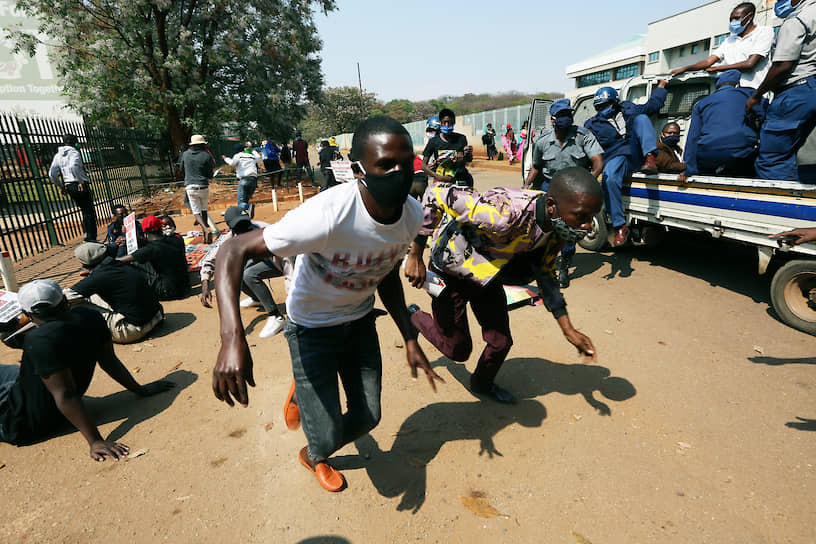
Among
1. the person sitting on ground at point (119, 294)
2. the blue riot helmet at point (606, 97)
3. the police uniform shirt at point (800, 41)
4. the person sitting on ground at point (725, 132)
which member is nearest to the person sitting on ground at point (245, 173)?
the person sitting on ground at point (119, 294)

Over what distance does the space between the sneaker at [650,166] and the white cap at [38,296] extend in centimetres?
601

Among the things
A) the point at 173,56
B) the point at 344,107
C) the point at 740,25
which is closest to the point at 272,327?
the point at 740,25

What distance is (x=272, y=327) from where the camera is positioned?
452 cm

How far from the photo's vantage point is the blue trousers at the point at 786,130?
150 inches

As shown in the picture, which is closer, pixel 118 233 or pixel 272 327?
pixel 272 327

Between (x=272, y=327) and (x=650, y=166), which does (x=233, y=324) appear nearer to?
(x=272, y=327)

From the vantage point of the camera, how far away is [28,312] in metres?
2.76

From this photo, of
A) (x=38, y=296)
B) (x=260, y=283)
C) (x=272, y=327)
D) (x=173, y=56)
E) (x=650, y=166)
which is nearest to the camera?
(x=38, y=296)

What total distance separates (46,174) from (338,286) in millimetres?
9893

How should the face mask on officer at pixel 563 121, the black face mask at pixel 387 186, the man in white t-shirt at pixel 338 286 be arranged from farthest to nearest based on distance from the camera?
the face mask on officer at pixel 563 121, the black face mask at pixel 387 186, the man in white t-shirt at pixel 338 286

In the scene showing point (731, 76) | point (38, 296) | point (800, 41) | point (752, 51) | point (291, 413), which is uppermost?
point (752, 51)

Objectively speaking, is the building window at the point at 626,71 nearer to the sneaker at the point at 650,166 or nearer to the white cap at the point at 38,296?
the sneaker at the point at 650,166

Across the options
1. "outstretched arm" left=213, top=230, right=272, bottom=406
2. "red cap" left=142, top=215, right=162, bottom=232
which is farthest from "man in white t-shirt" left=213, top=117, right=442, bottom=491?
"red cap" left=142, top=215, right=162, bottom=232

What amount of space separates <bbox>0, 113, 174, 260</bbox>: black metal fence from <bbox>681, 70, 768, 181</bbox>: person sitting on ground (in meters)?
9.68
